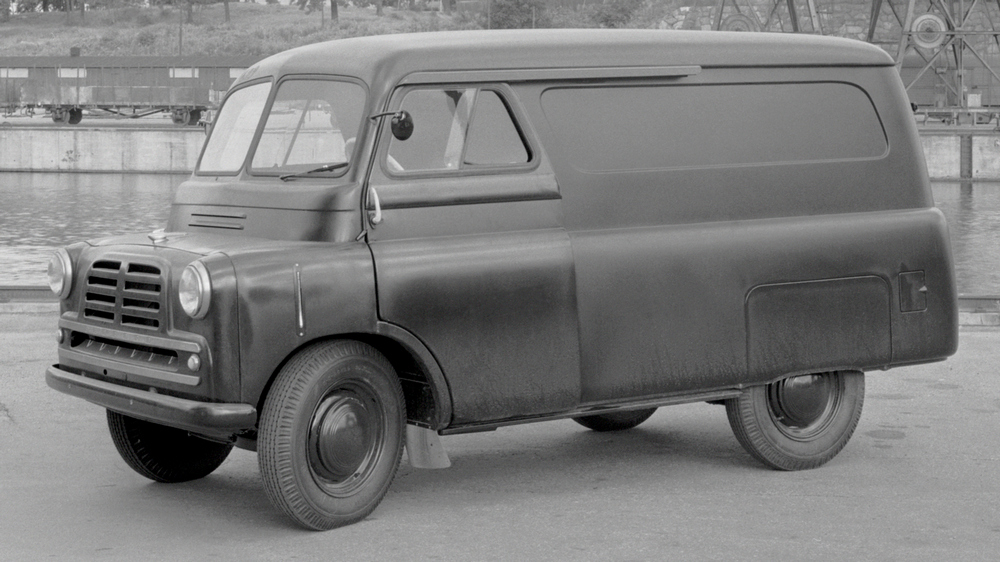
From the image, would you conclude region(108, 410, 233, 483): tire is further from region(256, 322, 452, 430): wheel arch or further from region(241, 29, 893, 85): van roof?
region(241, 29, 893, 85): van roof

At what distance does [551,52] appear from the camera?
6457mm

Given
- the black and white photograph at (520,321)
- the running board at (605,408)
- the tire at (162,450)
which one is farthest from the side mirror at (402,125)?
the tire at (162,450)

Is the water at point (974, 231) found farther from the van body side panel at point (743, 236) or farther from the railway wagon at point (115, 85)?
the railway wagon at point (115, 85)

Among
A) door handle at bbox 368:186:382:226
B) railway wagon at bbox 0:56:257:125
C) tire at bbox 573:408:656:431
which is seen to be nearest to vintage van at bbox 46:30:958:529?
door handle at bbox 368:186:382:226

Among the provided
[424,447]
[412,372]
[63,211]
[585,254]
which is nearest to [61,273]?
[412,372]

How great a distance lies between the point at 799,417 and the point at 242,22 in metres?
129

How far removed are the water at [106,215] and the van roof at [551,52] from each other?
26.3ft

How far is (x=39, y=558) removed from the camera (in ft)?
17.9

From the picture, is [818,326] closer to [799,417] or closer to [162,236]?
Result: [799,417]

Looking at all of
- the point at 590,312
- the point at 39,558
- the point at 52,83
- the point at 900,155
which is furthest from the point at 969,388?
the point at 52,83

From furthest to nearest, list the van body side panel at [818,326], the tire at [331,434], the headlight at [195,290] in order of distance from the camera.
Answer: the van body side panel at [818,326] → the tire at [331,434] → the headlight at [195,290]

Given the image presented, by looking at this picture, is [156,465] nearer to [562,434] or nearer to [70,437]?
[70,437]

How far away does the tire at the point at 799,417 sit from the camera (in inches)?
271

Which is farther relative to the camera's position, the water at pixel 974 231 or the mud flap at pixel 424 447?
the water at pixel 974 231
